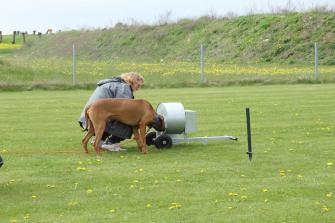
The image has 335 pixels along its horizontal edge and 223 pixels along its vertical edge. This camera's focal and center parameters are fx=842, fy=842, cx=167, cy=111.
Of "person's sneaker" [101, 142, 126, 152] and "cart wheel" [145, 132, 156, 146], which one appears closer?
"person's sneaker" [101, 142, 126, 152]

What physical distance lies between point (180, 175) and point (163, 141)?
2.78m

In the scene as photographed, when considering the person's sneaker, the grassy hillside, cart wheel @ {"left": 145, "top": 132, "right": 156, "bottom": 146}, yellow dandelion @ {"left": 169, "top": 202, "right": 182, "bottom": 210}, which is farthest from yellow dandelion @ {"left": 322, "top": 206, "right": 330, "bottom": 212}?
the grassy hillside

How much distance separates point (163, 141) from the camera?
13531mm

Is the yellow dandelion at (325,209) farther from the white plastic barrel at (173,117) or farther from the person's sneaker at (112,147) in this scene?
the person's sneaker at (112,147)

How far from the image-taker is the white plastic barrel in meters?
13.5

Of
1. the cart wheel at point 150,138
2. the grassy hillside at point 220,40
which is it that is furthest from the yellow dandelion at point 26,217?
the grassy hillside at point 220,40

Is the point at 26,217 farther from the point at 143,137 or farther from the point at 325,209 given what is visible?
the point at 143,137

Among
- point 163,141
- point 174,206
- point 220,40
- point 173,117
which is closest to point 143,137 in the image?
point 163,141

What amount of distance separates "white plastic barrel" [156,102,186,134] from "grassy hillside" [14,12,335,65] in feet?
103

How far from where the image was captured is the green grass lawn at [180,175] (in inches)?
337

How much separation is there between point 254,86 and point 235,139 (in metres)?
16.9

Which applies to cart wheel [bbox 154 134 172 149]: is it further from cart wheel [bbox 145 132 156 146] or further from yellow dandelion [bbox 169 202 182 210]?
yellow dandelion [bbox 169 202 182 210]

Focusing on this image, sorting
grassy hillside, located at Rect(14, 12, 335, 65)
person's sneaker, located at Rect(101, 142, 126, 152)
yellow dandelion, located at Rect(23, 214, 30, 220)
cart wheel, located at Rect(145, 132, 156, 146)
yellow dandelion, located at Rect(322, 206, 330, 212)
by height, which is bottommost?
yellow dandelion, located at Rect(23, 214, 30, 220)

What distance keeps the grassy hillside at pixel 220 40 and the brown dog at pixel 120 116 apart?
1263 inches
